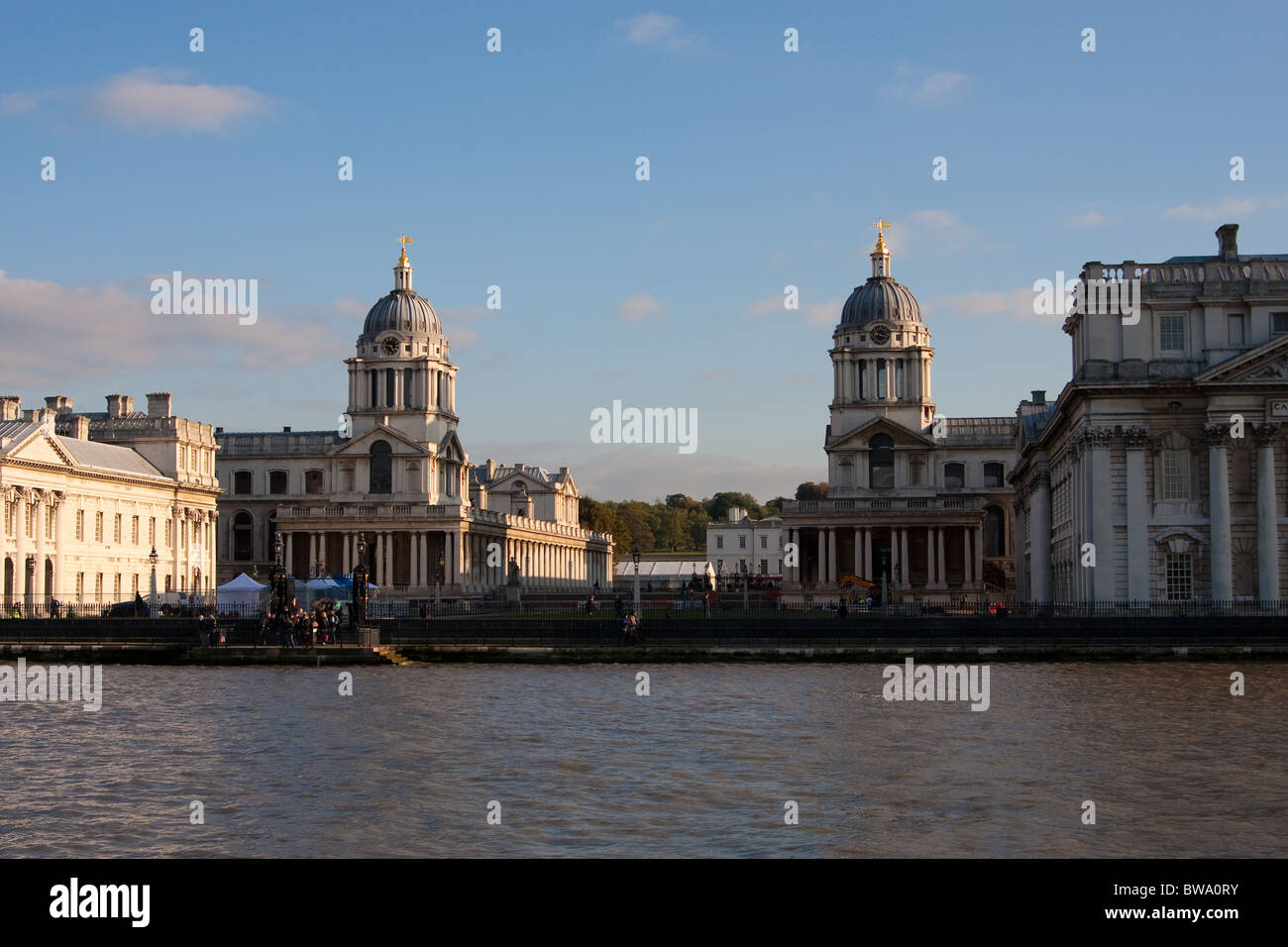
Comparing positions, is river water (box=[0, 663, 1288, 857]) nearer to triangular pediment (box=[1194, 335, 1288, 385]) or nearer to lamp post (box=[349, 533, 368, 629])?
lamp post (box=[349, 533, 368, 629])

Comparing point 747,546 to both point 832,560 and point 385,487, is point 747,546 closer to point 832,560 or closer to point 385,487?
point 385,487

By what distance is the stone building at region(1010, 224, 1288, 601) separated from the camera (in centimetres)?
5375

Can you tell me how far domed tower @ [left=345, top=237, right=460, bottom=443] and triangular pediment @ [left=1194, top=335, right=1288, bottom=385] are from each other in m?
63.3

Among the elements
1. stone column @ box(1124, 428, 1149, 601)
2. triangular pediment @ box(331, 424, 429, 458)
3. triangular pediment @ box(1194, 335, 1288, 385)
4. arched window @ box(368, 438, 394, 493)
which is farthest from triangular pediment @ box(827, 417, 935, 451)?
triangular pediment @ box(1194, 335, 1288, 385)

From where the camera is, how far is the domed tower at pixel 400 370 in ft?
351

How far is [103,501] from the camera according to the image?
85500 mm

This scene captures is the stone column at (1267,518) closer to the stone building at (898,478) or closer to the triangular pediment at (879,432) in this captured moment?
the stone building at (898,478)

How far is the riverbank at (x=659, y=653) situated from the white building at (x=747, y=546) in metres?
112

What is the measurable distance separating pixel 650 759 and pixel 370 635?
2379 centimetres

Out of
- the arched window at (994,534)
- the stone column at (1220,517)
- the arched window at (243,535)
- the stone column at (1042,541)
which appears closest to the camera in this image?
the stone column at (1220,517)

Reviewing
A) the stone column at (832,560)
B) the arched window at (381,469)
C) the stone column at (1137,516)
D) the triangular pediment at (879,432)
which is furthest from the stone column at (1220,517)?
the arched window at (381,469)
